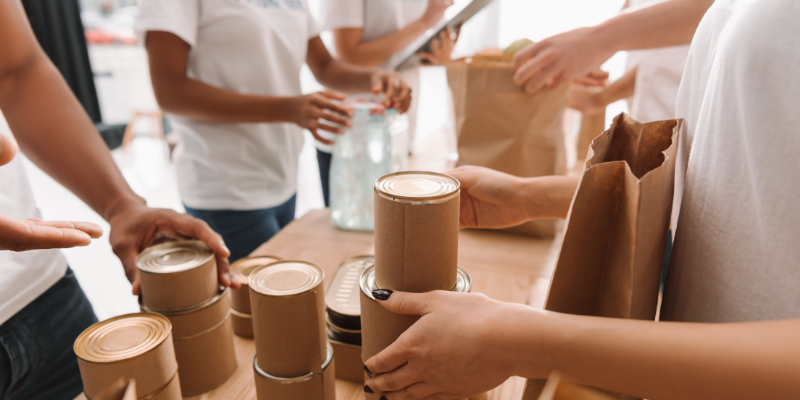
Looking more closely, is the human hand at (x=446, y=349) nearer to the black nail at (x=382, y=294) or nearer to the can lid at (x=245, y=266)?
the black nail at (x=382, y=294)

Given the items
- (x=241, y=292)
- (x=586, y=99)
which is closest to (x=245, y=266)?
(x=241, y=292)

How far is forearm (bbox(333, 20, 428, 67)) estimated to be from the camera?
1.71 meters

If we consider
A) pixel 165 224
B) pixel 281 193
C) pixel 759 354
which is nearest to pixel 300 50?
pixel 281 193

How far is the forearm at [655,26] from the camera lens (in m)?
0.80

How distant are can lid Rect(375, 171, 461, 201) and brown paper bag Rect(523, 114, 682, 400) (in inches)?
5.4

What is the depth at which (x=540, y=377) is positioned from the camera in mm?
450

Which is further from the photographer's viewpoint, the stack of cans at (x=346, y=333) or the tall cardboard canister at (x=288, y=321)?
the stack of cans at (x=346, y=333)

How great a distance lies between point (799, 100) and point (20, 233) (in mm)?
716

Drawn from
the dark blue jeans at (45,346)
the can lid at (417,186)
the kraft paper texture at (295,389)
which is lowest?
the dark blue jeans at (45,346)

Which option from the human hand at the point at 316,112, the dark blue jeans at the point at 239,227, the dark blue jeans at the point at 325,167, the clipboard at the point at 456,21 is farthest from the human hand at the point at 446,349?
the dark blue jeans at the point at 325,167

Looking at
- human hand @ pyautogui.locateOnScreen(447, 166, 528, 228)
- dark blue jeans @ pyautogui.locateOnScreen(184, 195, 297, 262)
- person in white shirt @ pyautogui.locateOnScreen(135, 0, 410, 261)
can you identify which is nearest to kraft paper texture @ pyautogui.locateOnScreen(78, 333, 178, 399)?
human hand @ pyautogui.locateOnScreen(447, 166, 528, 228)

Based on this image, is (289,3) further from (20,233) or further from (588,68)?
(20,233)

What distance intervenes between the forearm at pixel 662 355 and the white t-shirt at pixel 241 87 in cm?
105

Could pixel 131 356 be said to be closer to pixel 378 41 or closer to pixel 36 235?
pixel 36 235
